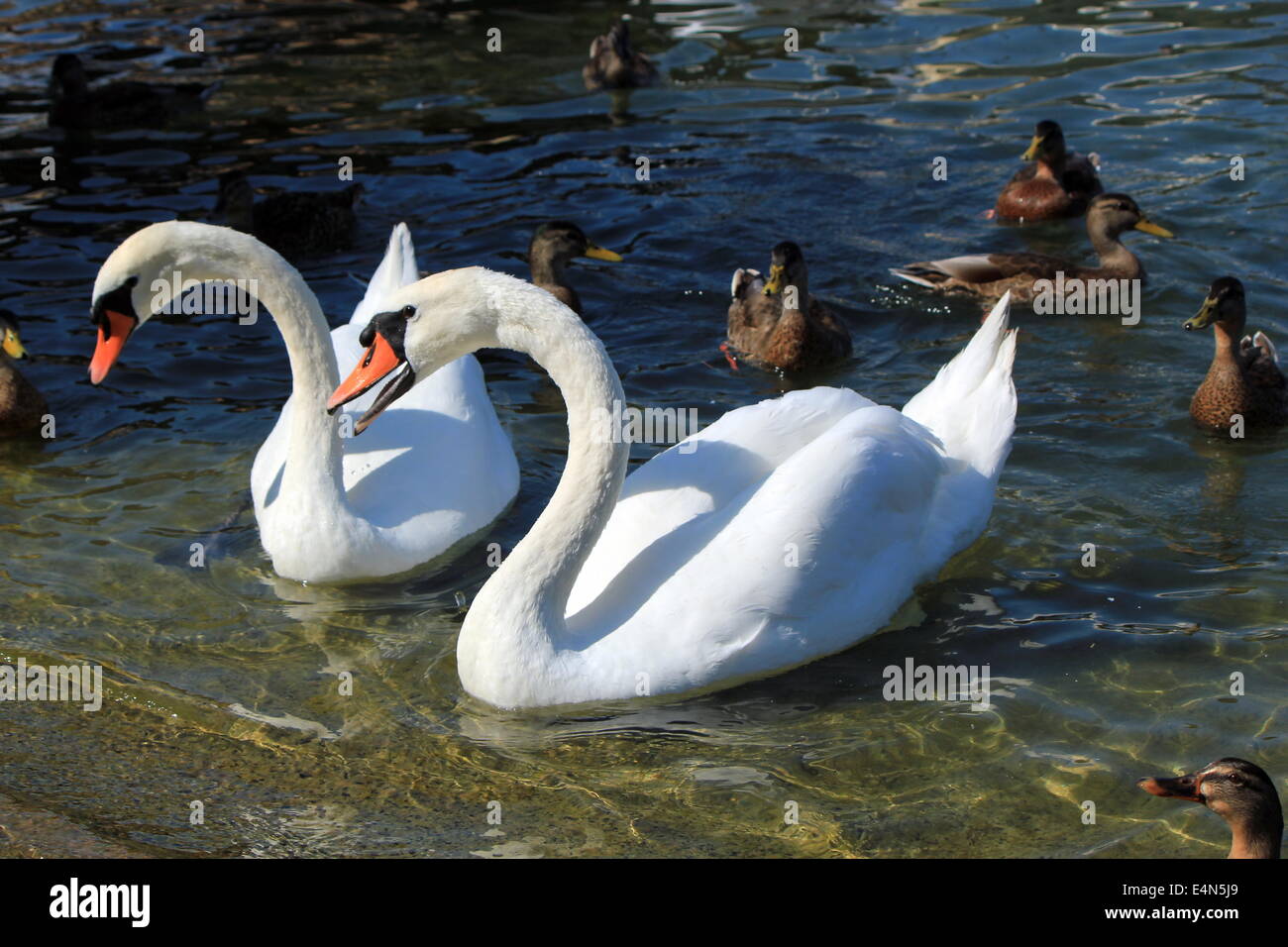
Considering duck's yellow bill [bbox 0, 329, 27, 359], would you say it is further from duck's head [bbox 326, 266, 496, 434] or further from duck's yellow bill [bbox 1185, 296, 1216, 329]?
duck's yellow bill [bbox 1185, 296, 1216, 329]

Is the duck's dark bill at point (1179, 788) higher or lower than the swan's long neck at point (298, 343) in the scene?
lower

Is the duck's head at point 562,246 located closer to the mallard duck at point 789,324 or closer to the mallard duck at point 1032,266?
the mallard duck at point 789,324

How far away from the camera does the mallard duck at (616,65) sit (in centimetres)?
1555

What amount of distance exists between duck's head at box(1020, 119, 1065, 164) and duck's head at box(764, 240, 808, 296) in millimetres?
3104

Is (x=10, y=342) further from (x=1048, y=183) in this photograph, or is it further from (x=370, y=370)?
(x=1048, y=183)

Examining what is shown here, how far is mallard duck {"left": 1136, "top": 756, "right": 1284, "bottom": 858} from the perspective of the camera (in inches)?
187

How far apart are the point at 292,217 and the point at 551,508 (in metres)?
6.45

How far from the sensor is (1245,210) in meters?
11.9

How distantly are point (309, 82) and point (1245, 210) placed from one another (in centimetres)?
930

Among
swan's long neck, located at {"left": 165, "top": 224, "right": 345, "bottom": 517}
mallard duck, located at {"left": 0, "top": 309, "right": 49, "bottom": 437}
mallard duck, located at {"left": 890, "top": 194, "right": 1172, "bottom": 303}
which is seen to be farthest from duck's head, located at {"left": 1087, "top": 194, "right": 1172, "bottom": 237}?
mallard duck, located at {"left": 0, "top": 309, "right": 49, "bottom": 437}

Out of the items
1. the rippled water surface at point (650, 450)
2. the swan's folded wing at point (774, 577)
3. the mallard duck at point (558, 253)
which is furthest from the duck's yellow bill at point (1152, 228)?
the swan's folded wing at point (774, 577)

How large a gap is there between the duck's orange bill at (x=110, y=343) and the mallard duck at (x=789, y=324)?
419cm

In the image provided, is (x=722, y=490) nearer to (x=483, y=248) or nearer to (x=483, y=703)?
(x=483, y=703)

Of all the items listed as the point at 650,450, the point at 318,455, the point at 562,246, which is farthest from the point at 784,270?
the point at 318,455
